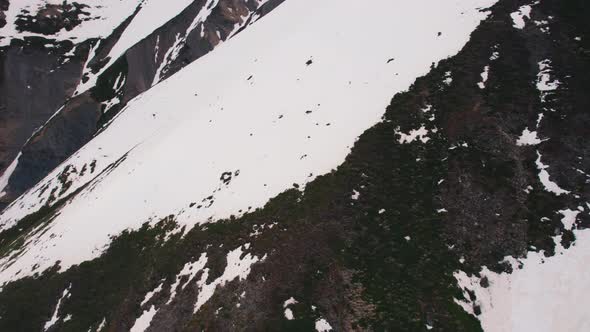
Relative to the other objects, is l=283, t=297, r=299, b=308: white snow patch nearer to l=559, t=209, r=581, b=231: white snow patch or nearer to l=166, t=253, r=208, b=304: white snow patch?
l=166, t=253, r=208, b=304: white snow patch

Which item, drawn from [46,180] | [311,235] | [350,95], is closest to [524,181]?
[311,235]

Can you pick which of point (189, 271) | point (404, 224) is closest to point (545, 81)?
point (404, 224)

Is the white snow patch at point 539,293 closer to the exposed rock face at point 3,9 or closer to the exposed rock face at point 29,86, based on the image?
the exposed rock face at point 29,86

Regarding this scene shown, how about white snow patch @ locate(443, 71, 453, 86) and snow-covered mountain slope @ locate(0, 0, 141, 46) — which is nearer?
white snow patch @ locate(443, 71, 453, 86)

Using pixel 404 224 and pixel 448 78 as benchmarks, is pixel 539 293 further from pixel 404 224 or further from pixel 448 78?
pixel 448 78

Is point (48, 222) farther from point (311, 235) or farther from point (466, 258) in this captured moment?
point (466, 258)

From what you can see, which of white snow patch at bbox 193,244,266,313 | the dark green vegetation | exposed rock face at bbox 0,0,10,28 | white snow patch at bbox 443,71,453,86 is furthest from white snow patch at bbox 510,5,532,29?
exposed rock face at bbox 0,0,10,28
